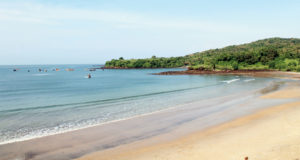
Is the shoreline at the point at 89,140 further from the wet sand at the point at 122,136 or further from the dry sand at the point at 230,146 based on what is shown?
the dry sand at the point at 230,146

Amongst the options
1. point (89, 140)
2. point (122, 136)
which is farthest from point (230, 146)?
point (89, 140)

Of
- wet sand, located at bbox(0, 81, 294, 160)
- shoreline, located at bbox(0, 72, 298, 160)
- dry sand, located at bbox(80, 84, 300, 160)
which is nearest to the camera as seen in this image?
dry sand, located at bbox(80, 84, 300, 160)

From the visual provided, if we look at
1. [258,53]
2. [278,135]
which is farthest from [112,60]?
[278,135]

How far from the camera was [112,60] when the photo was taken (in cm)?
19500

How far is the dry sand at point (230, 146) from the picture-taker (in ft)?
34.1

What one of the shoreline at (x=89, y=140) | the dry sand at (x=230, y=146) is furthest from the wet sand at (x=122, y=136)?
the dry sand at (x=230, y=146)

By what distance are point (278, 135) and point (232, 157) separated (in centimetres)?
477

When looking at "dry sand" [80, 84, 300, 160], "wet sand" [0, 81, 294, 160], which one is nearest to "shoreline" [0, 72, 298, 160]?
"wet sand" [0, 81, 294, 160]

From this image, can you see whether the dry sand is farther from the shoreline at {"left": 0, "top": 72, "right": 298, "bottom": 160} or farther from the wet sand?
the shoreline at {"left": 0, "top": 72, "right": 298, "bottom": 160}

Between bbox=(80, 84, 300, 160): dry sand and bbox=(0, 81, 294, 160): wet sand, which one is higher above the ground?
bbox=(80, 84, 300, 160): dry sand

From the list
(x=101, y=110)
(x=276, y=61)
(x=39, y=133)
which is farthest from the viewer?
(x=276, y=61)

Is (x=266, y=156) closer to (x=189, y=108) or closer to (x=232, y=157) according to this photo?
(x=232, y=157)

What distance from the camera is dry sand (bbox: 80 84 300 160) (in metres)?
10.4

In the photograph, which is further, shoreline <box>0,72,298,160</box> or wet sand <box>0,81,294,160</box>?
wet sand <box>0,81,294,160</box>
